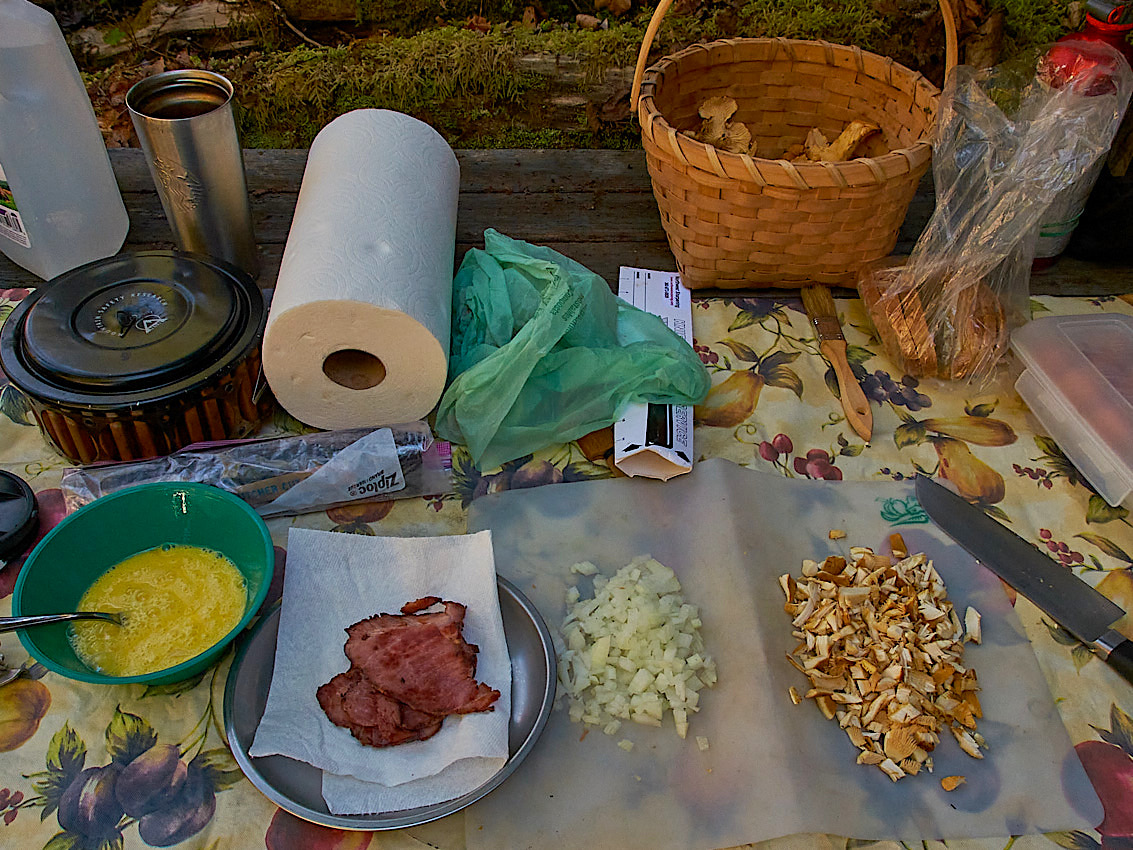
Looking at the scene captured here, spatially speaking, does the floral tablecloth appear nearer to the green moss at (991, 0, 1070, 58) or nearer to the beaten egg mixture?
the beaten egg mixture

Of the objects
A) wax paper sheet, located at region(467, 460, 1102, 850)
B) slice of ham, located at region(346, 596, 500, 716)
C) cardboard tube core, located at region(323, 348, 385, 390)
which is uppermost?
cardboard tube core, located at region(323, 348, 385, 390)

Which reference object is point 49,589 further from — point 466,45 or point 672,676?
point 466,45

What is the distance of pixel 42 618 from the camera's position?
80cm

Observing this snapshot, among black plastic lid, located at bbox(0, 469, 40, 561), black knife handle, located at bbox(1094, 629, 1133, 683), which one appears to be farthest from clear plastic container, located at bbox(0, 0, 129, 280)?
black knife handle, located at bbox(1094, 629, 1133, 683)

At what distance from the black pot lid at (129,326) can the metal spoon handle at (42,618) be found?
0.91ft

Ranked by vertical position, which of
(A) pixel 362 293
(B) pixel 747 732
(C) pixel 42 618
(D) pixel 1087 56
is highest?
(D) pixel 1087 56

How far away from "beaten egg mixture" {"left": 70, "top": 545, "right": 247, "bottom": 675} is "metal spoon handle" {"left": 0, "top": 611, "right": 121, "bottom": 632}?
23 mm

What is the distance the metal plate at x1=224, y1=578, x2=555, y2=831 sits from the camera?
756mm

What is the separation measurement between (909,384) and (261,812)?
1.06 m

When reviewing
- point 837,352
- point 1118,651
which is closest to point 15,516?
point 837,352

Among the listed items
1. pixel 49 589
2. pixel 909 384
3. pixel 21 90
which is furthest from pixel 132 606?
pixel 909 384

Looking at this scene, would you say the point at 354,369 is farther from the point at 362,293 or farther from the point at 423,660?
the point at 423,660

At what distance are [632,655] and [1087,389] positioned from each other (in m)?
0.73

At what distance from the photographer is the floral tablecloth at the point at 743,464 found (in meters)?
0.80
